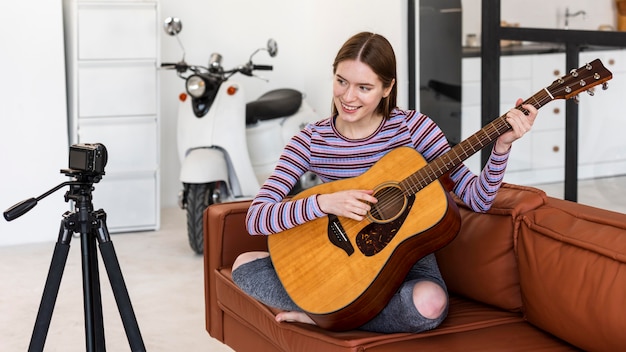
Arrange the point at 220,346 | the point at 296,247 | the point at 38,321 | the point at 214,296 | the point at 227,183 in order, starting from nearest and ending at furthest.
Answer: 1. the point at 38,321
2. the point at 296,247
3. the point at 214,296
4. the point at 220,346
5. the point at 227,183

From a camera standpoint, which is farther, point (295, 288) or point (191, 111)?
point (191, 111)

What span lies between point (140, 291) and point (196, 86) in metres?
1.08

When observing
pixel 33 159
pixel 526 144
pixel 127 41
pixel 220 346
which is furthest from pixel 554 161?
pixel 33 159

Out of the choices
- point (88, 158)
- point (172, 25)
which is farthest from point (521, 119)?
point (172, 25)

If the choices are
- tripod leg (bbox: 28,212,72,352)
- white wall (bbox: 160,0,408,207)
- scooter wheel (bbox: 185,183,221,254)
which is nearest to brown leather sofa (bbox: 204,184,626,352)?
tripod leg (bbox: 28,212,72,352)

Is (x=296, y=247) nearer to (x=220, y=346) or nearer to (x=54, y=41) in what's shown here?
(x=220, y=346)

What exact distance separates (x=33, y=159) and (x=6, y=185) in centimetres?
18

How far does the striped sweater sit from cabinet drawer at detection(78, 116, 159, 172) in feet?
8.01

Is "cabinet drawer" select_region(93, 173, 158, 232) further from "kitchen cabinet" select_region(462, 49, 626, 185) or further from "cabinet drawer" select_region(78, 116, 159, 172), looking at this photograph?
"kitchen cabinet" select_region(462, 49, 626, 185)

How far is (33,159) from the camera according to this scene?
4793mm

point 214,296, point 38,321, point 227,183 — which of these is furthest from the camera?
point 227,183

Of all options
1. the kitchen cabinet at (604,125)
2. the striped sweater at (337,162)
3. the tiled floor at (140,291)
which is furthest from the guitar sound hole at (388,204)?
the kitchen cabinet at (604,125)

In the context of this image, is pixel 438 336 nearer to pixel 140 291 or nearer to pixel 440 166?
pixel 440 166

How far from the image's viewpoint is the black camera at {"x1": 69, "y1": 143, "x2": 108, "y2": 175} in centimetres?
220
